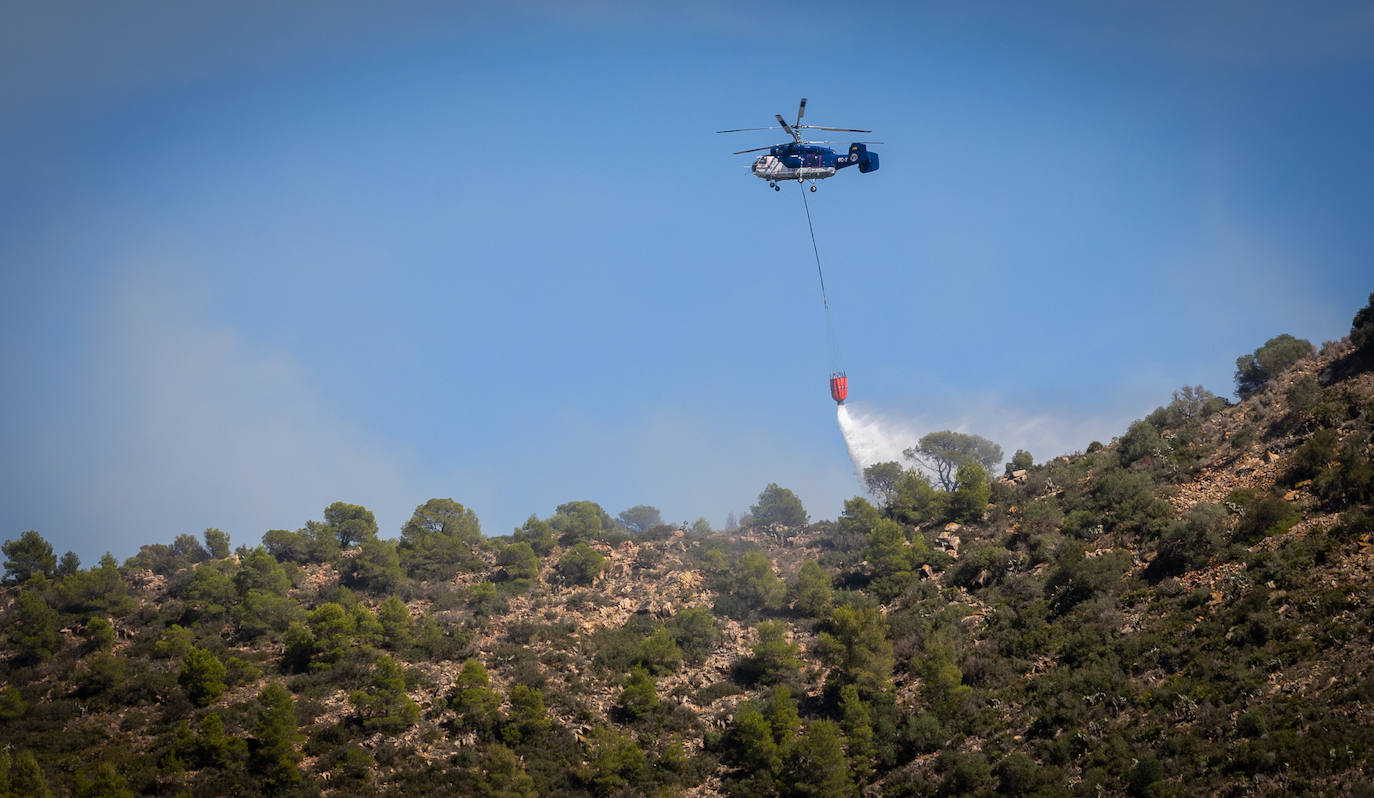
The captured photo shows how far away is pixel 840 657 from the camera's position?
61844 millimetres

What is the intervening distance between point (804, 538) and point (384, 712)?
5771 centimetres

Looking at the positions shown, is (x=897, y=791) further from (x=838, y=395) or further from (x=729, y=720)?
(x=838, y=395)

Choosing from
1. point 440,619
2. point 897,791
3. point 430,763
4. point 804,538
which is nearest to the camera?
point 897,791

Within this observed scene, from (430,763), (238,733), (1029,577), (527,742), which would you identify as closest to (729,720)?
(527,742)

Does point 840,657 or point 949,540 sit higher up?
point 949,540

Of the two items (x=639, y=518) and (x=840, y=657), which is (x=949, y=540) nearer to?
(x=840, y=657)

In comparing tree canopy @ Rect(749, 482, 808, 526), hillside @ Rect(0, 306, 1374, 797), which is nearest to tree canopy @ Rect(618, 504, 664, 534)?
tree canopy @ Rect(749, 482, 808, 526)

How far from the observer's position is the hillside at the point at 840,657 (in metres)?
46.0

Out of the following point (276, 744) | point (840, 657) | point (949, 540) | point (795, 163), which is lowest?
point (276, 744)

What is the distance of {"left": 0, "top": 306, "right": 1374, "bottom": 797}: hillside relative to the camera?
46.0m

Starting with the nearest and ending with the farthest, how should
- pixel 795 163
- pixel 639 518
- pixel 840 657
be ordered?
1. pixel 840 657
2. pixel 795 163
3. pixel 639 518

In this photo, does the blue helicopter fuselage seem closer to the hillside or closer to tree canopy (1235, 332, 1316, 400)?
the hillside

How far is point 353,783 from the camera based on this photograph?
52.1m

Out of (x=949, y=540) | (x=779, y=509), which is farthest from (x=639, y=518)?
(x=949, y=540)
